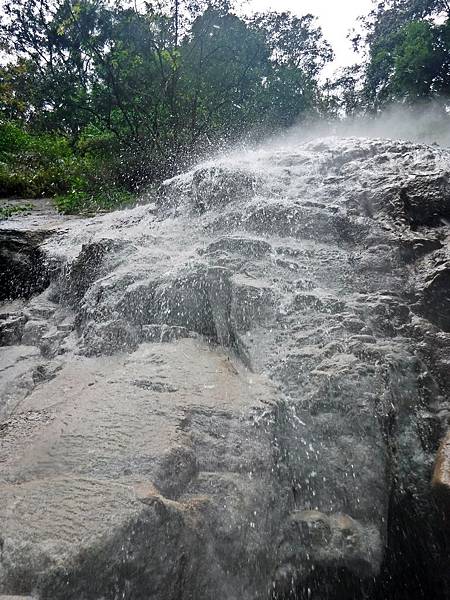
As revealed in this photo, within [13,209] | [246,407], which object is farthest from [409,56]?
[246,407]

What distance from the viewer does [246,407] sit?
10.8ft

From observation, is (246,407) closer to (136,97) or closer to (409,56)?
(136,97)

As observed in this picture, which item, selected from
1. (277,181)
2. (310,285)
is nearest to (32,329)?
(310,285)

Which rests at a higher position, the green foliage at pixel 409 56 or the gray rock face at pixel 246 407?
the green foliage at pixel 409 56

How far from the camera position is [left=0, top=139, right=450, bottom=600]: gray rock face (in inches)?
95.7

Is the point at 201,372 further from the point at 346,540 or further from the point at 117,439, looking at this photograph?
the point at 346,540

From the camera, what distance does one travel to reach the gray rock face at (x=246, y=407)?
2.43 metres

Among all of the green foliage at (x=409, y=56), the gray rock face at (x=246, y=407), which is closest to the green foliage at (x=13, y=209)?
the gray rock face at (x=246, y=407)

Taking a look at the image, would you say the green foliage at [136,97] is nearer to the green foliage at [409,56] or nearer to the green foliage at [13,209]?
the green foliage at [13,209]

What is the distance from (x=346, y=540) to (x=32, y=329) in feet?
13.0

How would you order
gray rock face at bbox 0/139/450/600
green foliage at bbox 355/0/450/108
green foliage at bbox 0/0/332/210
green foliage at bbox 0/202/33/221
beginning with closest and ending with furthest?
1. gray rock face at bbox 0/139/450/600
2. green foliage at bbox 0/202/33/221
3. green foliage at bbox 0/0/332/210
4. green foliage at bbox 355/0/450/108

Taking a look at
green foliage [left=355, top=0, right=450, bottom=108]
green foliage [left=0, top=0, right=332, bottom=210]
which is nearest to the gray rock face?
green foliage [left=0, top=0, right=332, bottom=210]

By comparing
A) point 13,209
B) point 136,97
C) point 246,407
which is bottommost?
point 246,407

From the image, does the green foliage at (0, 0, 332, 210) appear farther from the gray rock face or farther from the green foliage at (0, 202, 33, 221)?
the gray rock face
